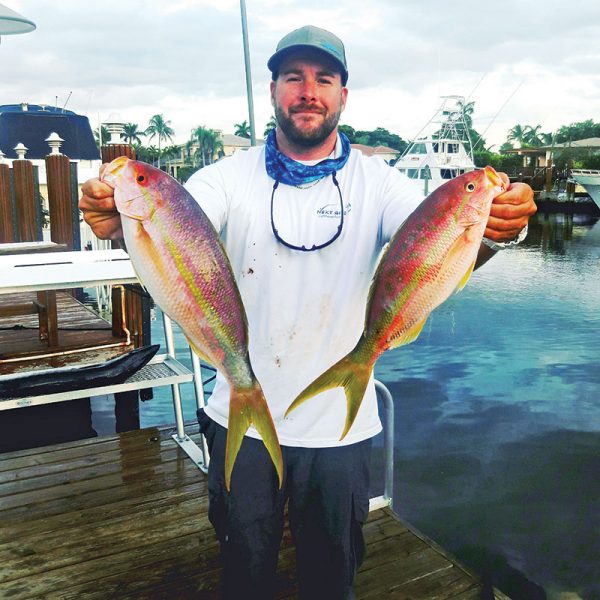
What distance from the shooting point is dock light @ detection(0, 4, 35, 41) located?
602 centimetres

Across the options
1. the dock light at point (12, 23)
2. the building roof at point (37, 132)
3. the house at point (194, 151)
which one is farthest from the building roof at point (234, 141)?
the dock light at point (12, 23)

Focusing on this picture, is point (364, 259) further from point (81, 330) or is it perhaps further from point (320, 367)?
point (81, 330)

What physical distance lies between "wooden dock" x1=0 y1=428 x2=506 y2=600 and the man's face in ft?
7.39

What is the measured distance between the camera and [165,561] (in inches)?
133

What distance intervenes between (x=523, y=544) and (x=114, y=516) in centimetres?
532

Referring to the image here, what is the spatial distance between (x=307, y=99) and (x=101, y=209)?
35.1 inches

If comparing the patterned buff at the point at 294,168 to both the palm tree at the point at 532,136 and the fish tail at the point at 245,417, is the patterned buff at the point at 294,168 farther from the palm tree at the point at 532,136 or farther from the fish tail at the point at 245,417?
the palm tree at the point at 532,136

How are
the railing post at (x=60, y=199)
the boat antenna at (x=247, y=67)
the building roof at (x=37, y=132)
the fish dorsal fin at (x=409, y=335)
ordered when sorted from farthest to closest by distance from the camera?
the building roof at (x=37, y=132), the boat antenna at (x=247, y=67), the railing post at (x=60, y=199), the fish dorsal fin at (x=409, y=335)

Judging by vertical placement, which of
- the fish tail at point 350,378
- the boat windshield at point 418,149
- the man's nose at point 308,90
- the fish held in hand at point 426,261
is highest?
the boat windshield at point 418,149

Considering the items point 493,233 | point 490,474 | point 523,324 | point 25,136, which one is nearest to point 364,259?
point 493,233

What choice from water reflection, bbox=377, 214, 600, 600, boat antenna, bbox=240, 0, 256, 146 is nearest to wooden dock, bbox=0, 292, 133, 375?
boat antenna, bbox=240, 0, 256, 146

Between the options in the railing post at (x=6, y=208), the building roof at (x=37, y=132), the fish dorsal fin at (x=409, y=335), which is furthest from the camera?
the building roof at (x=37, y=132)

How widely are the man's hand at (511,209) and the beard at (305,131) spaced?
2.40 ft

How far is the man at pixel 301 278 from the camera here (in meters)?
2.30
